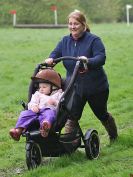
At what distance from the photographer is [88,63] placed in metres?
7.00

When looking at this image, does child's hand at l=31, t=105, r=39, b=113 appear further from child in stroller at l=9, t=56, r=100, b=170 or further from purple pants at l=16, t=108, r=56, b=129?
child in stroller at l=9, t=56, r=100, b=170

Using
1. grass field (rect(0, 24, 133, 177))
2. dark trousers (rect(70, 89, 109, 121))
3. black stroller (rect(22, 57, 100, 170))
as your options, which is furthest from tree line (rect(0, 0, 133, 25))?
black stroller (rect(22, 57, 100, 170))

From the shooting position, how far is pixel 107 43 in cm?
2639

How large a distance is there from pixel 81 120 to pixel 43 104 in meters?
3.84

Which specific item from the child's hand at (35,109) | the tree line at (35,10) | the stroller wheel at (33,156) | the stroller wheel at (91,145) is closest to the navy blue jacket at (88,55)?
the stroller wheel at (91,145)

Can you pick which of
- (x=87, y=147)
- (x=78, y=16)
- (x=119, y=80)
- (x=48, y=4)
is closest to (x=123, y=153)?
(x=87, y=147)

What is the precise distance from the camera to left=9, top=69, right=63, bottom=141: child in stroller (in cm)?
668

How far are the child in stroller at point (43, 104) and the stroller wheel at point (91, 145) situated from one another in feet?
2.25

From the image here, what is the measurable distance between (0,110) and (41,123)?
6017 mm

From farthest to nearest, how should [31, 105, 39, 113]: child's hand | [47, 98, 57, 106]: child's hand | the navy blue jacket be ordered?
the navy blue jacket → [47, 98, 57, 106]: child's hand → [31, 105, 39, 113]: child's hand

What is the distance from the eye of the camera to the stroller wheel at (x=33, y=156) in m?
6.75

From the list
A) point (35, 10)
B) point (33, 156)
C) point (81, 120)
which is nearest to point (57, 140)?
point (33, 156)

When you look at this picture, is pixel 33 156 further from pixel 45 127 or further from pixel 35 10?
pixel 35 10

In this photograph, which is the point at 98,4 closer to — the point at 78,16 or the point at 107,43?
the point at 107,43
